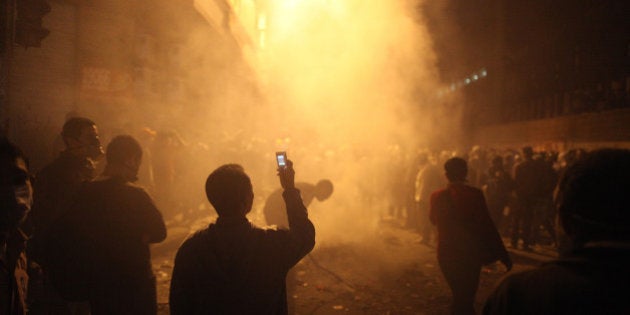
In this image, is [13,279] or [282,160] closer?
[13,279]

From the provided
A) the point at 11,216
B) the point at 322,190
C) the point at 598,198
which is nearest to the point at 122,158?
the point at 11,216

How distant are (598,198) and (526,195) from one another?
6.36 metres

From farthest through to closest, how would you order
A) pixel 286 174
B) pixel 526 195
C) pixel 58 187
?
pixel 526 195 → pixel 58 187 → pixel 286 174

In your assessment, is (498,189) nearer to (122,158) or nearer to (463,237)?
(463,237)

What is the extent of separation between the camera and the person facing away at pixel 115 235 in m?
2.23

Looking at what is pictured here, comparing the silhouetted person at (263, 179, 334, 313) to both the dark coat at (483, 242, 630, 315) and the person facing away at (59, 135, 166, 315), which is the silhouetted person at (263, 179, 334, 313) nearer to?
the person facing away at (59, 135, 166, 315)

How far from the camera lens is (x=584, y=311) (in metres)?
1.04

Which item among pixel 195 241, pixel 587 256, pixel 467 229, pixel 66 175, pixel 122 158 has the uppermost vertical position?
pixel 122 158

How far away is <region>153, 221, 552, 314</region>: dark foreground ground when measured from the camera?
456cm

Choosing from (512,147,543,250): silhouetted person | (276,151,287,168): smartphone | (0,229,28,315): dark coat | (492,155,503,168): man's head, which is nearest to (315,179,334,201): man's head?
(276,151,287,168): smartphone

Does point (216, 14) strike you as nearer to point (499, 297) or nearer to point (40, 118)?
point (40, 118)

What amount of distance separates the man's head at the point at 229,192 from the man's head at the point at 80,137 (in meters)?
1.55

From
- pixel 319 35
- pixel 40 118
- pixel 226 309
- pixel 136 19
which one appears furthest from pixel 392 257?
pixel 319 35

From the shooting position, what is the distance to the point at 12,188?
5.88 feet
